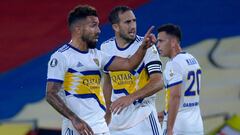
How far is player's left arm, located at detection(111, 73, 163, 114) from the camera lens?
690 cm

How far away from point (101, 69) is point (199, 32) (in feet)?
15.6

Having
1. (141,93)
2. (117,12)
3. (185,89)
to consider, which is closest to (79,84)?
(141,93)

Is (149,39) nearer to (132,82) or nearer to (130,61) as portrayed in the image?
(130,61)

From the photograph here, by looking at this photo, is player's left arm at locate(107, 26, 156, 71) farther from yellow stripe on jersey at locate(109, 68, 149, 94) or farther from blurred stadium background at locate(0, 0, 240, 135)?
blurred stadium background at locate(0, 0, 240, 135)

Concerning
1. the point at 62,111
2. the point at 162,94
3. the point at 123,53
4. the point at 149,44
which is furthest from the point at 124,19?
the point at 162,94

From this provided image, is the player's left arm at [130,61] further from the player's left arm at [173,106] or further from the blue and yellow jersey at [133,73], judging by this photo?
the player's left arm at [173,106]

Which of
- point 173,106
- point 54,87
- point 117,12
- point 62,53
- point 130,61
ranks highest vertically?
point 117,12

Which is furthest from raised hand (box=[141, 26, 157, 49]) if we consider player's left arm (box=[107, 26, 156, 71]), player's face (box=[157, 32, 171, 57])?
player's face (box=[157, 32, 171, 57])

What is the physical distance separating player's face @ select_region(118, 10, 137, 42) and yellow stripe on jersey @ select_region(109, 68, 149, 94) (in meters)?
0.29

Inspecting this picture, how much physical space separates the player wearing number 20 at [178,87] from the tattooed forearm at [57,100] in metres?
1.45

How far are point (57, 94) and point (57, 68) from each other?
181 millimetres

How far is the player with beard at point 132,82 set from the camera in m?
7.20

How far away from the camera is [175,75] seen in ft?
24.7

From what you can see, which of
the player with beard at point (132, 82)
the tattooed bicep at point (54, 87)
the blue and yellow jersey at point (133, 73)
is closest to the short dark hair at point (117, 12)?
the player with beard at point (132, 82)
